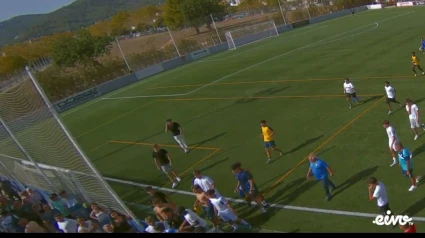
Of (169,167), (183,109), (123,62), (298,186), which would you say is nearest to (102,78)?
(123,62)

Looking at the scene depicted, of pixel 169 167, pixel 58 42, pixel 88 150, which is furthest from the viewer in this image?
pixel 58 42

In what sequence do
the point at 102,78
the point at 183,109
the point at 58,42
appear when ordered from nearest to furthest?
the point at 183,109 < the point at 102,78 < the point at 58,42

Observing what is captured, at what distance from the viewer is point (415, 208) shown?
1002 centimetres

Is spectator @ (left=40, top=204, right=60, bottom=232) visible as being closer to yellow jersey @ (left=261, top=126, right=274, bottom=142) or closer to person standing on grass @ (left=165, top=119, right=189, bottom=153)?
person standing on grass @ (left=165, top=119, right=189, bottom=153)

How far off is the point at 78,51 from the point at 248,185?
47.3 metres

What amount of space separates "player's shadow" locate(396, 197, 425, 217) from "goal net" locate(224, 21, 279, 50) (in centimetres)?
4222

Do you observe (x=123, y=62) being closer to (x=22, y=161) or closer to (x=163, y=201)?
(x=22, y=161)

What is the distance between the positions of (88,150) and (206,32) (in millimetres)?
35841

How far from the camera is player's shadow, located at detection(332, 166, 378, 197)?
1186 cm

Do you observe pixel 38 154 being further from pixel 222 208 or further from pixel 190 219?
pixel 222 208

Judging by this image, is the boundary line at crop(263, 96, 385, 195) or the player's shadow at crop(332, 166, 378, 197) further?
the boundary line at crop(263, 96, 385, 195)

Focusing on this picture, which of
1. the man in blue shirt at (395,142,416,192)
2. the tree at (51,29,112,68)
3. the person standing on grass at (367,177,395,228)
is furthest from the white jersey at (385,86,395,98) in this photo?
the tree at (51,29,112,68)

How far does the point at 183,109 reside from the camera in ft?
88.0

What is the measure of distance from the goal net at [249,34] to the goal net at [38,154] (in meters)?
39.3
